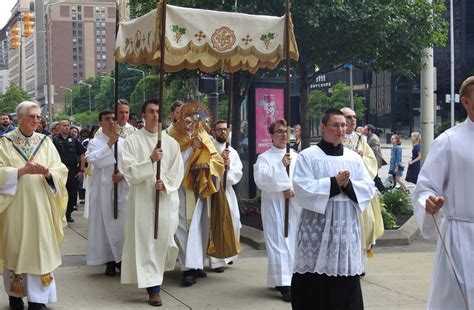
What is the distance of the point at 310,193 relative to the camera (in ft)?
19.6

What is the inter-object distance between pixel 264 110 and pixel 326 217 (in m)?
9.00

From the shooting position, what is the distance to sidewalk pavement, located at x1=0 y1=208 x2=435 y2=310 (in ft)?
24.9

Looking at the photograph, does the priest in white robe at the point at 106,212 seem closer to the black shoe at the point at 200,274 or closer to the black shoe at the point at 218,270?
the black shoe at the point at 200,274

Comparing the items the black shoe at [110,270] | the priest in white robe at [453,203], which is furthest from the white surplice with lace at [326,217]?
the black shoe at [110,270]

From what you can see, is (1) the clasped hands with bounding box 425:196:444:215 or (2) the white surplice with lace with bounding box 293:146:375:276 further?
(2) the white surplice with lace with bounding box 293:146:375:276

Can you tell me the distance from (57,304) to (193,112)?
2588 mm

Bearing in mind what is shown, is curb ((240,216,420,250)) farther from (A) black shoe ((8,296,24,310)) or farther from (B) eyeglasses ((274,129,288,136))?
(A) black shoe ((8,296,24,310))

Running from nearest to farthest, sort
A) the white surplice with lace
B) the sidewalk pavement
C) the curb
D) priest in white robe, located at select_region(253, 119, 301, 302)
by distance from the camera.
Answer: the white surplice with lace, the sidewalk pavement, priest in white robe, located at select_region(253, 119, 301, 302), the curb

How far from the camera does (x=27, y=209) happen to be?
702cm

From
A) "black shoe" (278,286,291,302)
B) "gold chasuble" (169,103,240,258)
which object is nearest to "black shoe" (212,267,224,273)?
"gold chasuble" (169,103,240,258)

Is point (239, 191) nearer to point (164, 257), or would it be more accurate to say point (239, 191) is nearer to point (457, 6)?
point (164, 257)

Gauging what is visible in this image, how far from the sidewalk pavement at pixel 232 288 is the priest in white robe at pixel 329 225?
1.46m

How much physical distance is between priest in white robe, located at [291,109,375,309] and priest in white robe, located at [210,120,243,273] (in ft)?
9.24

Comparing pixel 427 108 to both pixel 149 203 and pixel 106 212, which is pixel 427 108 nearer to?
pixel 106 212
